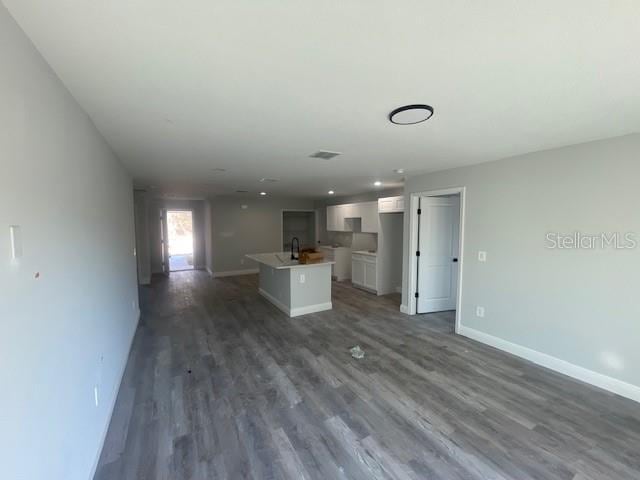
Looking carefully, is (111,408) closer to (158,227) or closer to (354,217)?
(354,217)

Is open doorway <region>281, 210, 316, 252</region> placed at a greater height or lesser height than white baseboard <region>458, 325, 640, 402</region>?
greater

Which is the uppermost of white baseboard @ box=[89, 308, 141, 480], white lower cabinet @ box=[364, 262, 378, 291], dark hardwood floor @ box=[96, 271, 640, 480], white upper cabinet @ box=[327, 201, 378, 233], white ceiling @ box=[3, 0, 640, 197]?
white ceiling @ box=[3, 0, 640, 197]

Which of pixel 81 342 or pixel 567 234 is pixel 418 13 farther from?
pixel 567 234

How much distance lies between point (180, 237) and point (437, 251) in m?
11.2

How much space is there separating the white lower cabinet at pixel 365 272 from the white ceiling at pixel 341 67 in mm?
3952

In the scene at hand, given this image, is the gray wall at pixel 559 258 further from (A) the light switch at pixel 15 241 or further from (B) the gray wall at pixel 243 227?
(B) the gray wall at pixel 243 227

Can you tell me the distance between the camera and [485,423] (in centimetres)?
225

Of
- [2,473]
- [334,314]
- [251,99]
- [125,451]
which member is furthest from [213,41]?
[334,314]

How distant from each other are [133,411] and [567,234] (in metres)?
4.48

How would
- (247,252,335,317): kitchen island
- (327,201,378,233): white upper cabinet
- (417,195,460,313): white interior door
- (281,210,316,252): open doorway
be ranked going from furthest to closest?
1. (281,210,316,252): open doorway
2. (327,201,378,233): white upper cabinet
3. (247,252,335,317): kitchen island
4. (417,195,460,313): white interior door

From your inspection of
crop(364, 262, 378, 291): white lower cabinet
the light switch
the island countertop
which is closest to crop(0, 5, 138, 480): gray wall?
the light switch

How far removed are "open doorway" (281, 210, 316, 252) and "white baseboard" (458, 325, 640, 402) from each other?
22.6ft

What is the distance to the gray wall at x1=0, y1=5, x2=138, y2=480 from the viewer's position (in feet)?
3.21

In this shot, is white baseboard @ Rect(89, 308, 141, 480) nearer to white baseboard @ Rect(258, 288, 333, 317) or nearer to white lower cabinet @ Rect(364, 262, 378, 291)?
white baseboard @ Rect(258, 288, 333, 317)
